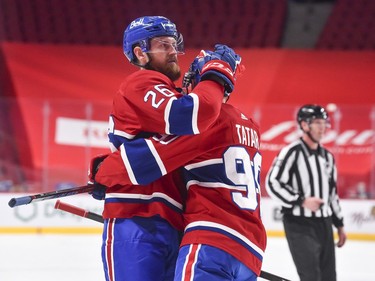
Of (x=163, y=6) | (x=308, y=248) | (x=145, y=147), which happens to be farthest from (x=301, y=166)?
(x=163, y=6)

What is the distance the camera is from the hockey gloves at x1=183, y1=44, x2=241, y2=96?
1.86 metres

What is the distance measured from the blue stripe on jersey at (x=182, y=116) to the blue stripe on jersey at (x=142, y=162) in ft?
0.33

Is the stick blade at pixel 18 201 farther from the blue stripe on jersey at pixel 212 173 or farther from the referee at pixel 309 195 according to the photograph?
the referee at pixel 309 195

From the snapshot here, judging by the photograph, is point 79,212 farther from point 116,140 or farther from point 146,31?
point 146,31

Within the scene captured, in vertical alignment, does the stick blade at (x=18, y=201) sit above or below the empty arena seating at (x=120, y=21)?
below

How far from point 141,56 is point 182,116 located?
0.32m

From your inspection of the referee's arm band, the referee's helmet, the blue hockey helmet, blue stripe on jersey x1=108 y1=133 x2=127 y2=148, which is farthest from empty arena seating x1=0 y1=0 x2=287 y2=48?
blue stripe on jersey x1=108 y1=133 x2=127 y2=148

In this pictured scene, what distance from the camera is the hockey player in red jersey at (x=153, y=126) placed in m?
1.82

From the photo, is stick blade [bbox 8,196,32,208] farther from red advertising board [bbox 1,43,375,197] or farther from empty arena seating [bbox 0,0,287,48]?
empty arena seating [bbox 0,0,287,48]

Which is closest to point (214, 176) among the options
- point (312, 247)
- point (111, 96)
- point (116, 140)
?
point (116, 140)

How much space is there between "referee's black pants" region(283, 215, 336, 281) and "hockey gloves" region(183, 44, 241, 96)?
1.78 m

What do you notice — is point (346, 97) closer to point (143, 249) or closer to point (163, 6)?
point (163, 6)

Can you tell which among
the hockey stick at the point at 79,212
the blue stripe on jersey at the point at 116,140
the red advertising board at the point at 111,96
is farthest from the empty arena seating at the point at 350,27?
the blue stripe on jersey at the point at 116,140

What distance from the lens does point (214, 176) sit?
72.9 inches
